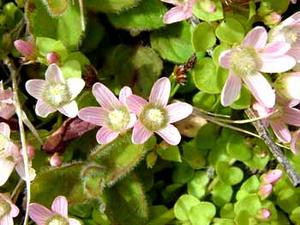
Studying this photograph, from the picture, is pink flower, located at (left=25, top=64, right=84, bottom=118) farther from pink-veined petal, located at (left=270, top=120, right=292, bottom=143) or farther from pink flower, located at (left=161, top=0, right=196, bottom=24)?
pink-veined petal, located at (left=270, top=120, right=292, bottom=143)

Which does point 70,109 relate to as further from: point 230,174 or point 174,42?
point 230,174

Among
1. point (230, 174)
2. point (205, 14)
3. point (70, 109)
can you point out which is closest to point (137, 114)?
point (70, 109)

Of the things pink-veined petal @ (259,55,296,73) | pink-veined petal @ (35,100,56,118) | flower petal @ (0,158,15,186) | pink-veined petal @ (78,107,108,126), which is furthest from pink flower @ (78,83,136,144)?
pink-veined petal @ (259,55,296,73)

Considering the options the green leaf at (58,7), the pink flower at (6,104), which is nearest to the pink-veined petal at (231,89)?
the green leaf at (58,7)

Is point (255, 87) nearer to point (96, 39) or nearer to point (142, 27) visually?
point (142, 27)

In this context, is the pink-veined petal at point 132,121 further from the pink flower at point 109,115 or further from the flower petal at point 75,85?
the flower petal at point 75,85

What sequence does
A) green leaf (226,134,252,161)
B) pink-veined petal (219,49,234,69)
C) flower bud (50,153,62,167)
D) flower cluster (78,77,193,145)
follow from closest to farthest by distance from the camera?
pink-veined petal (219,49,234,69) < flower cluster (78,77,193,145) < flower bud (50,153,62,167) < green leaf (226,134,252,161)
